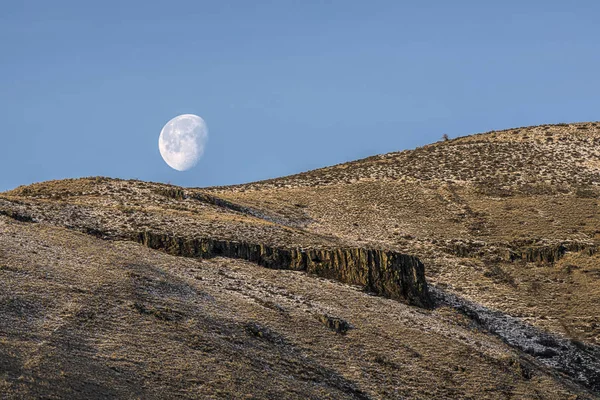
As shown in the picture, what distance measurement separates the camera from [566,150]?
11244cm

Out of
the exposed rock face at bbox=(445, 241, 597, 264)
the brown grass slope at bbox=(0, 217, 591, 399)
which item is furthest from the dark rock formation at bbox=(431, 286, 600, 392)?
the exposed rock face at bbox=(445, 241, 597, 264)

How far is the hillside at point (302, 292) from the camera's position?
35625mm

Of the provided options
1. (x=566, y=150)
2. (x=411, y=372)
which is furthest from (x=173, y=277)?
(x=566, y=150)

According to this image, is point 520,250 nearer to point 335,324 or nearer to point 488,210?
point 488,210

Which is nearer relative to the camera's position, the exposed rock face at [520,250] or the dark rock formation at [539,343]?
the dark rock formation at [539,343]

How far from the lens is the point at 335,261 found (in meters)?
58.7

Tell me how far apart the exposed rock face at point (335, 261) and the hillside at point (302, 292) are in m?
0.14

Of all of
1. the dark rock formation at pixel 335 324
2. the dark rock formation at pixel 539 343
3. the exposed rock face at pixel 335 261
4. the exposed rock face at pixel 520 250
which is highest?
the exposed rock face at pixel 335 261

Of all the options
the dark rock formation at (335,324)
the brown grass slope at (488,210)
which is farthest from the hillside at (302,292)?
the brown grass slope at (488,210)

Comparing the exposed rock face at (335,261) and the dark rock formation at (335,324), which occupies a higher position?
the exposed rock face at (335,261)

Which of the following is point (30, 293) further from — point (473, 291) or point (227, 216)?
point (473, 291)

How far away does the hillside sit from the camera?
35.6 meters

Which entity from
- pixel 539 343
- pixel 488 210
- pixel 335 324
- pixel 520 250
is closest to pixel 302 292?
pixel 335 324

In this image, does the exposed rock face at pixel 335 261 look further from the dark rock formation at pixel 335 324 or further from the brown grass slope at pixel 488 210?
the dark rock formation at pixel 335 324
